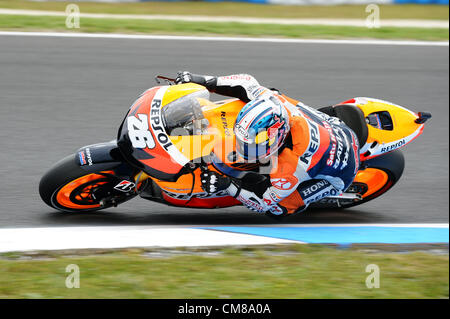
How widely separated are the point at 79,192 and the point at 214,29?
5.69m

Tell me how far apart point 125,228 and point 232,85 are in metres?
1.40

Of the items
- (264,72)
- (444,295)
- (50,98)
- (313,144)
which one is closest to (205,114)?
(313,144)

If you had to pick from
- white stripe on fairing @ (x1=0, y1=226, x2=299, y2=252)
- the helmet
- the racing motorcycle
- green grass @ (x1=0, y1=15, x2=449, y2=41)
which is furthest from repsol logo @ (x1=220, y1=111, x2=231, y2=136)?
green grass @ (x1=0, y1=15, x2=449, y2=41)

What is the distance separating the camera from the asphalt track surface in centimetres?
577

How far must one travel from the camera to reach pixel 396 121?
553cm

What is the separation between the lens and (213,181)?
468 cm

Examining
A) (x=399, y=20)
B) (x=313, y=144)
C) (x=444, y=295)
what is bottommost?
(x=444, y=295)

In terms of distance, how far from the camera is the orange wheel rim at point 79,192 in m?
5.08

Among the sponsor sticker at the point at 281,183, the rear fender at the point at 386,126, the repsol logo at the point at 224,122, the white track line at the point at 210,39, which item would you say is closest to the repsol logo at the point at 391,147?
the rear fender at the point at 386,126

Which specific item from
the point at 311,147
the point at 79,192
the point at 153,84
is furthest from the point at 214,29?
the point at 311,147

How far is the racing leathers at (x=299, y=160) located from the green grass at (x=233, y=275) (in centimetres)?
43

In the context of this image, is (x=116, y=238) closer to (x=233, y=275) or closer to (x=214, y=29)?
(x=233, y=275)

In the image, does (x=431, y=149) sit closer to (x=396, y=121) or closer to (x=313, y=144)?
(x=396, y=121)

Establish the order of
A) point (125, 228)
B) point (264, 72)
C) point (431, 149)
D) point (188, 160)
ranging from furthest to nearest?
point (264, 72), point (431, 149), point (125, 228), point (188, 160)
